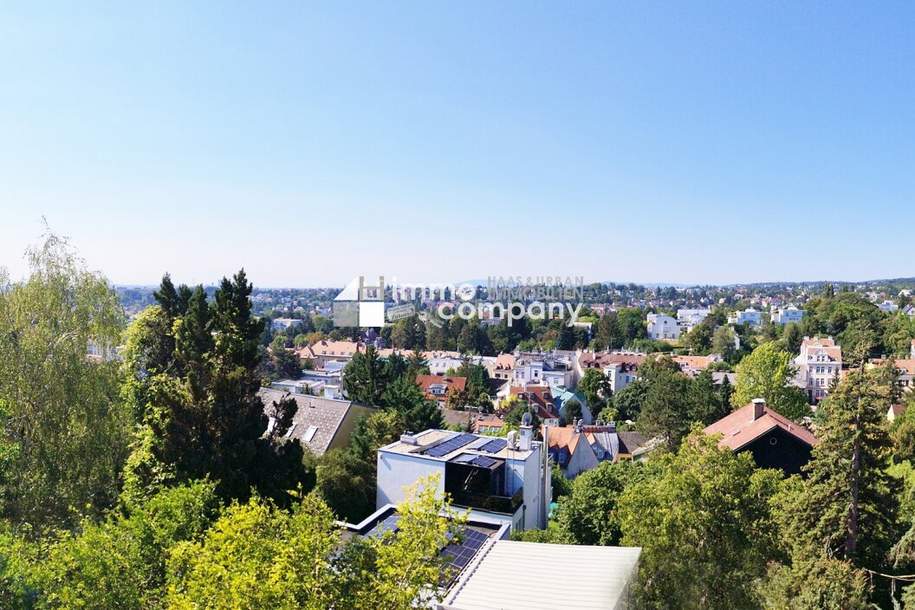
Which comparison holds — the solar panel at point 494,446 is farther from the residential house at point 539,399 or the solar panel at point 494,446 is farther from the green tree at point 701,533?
the residential house at point 539,399

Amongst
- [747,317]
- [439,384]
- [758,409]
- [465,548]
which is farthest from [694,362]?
[465,548]

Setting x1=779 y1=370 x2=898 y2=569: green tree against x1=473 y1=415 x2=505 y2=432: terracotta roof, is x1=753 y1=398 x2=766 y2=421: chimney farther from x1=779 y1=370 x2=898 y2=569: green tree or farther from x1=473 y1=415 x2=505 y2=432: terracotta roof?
x1=473 y1=415 x2=505 y2=432: terracotta roof

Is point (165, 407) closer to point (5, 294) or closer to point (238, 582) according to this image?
point (5, 294)

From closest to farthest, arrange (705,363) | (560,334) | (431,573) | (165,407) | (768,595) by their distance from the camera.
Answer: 1. (431,573)
2. (768,595)
3. (165,407)
4. (705,363)
5. (560,334)

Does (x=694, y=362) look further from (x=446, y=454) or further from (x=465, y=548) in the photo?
(x=465, y=548)

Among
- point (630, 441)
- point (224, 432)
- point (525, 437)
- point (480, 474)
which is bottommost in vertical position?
point (630, 441)

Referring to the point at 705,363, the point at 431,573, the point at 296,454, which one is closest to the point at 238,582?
the point at 431,573
